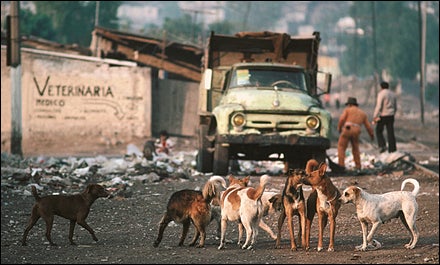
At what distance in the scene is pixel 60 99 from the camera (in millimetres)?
31734

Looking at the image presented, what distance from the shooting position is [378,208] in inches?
393

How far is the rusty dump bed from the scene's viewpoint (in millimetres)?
20766

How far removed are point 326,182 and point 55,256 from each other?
2748 mm

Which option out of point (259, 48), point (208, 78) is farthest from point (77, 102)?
point (208, 78)

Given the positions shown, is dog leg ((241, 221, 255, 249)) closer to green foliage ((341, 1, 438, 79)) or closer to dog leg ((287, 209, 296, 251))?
dog leg ((287, 209, 296, 251))

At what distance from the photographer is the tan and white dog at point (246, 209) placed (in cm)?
981

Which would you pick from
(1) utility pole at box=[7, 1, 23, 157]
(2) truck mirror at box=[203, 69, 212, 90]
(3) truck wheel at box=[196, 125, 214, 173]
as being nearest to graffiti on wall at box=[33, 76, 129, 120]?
(1) utility pole at box=[7, 1, 23, 157]

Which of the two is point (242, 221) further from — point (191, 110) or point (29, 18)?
point (29, 18)

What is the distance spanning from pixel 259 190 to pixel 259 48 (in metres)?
11.5

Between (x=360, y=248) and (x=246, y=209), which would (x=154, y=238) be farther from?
(x=360, y=248)

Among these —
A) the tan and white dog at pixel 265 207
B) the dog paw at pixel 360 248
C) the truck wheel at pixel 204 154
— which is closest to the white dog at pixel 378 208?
the dog paw at pixel 360 248

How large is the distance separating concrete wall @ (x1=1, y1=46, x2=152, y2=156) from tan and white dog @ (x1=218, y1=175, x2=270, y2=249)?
21.1 metres

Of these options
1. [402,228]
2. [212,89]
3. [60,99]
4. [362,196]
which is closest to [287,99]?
[212,89]

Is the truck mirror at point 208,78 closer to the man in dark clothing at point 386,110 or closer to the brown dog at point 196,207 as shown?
the man in dark clothing at point 386,110
